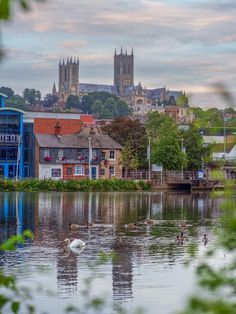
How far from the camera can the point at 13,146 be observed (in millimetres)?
91938

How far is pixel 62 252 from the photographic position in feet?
104

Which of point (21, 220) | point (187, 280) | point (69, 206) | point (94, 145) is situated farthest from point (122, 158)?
point (187, 280)

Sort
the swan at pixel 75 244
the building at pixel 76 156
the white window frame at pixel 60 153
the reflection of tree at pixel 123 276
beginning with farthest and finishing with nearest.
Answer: the white window frame at pixel 60 153, the building at pixel 76 156, the swan at pixel 75 244, the reflection of tree at pixel 123 276

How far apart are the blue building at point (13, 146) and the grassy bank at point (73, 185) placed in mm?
8799

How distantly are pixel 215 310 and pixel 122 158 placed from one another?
90.7m

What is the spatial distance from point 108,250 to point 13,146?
61588 millimetres

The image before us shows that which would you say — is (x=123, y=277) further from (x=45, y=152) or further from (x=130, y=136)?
(x=130, y=136)

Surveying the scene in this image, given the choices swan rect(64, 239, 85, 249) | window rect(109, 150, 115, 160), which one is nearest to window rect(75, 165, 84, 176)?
window rect(109, 150, 115, 160)

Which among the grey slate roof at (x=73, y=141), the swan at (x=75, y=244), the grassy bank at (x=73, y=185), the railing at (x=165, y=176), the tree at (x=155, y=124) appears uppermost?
the tree at (x=155, y=124)

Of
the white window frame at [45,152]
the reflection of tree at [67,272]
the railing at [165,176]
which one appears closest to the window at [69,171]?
the white window frame at [45,152]

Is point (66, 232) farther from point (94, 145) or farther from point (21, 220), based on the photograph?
point (94, 145)

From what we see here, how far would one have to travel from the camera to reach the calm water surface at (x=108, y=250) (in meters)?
21.6

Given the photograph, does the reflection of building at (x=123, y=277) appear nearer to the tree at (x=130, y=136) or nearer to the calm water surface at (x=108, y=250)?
the calm water surface at (x=108, y=250)

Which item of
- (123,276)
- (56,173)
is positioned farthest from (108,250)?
(56,173)
